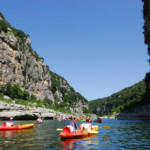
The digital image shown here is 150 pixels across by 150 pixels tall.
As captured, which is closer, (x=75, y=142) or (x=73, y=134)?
(x=75, y=142)

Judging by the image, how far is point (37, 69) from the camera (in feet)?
290

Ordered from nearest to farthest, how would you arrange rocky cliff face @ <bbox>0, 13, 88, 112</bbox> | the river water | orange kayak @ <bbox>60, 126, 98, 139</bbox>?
the river water
orange kayak @ <bbox>60, 126, 98, 139</bbox>
rocky cliff face @ <bbox>0, 13, 88, 112</bbox>

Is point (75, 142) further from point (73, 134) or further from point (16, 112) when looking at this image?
point (16, 112)

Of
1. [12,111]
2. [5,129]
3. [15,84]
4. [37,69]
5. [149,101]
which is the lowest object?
[5,129]

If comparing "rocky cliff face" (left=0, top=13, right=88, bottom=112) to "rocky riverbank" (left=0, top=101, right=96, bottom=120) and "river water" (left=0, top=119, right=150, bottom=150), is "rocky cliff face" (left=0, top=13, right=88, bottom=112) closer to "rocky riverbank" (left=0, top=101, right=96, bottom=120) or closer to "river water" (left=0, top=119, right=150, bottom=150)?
"rocky riverbank" (left=0, top=101, right=96, bottom=120)

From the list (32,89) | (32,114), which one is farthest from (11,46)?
(32,114)

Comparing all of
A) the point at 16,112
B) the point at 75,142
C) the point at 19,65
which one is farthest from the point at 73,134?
the point at 19,65

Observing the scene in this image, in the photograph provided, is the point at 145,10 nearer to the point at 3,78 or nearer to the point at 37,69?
the point at 3,78

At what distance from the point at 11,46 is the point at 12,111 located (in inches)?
1225

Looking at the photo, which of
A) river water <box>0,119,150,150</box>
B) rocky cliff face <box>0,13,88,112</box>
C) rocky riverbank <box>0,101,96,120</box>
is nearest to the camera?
river water <box>0,119,150,150</box>

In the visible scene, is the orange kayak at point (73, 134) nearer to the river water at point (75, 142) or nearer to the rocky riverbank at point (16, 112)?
the river water at point (75, 142)

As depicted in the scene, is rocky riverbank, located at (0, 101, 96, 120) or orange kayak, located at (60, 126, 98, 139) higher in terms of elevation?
rocky riverbank, located at (0, 101, 96, 120)

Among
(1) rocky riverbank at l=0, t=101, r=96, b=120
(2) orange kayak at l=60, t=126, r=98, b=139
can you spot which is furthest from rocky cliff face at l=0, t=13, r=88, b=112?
(2) orange kayak at l=60, t=126, r=98, b=139

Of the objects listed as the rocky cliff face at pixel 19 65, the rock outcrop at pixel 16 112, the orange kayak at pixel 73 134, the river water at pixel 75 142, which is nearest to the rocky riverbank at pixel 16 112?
the rock outcrop at pixel 16 112
